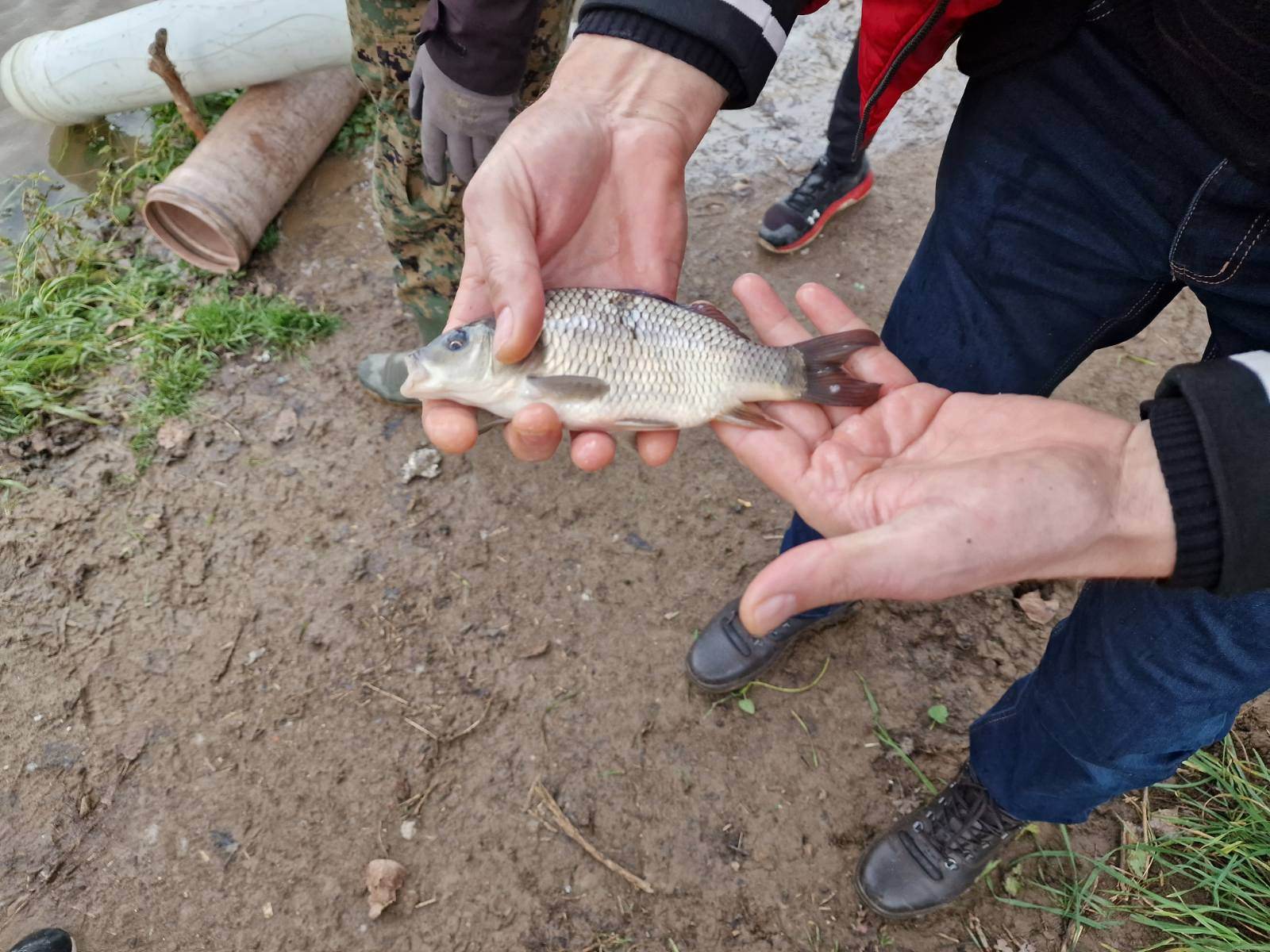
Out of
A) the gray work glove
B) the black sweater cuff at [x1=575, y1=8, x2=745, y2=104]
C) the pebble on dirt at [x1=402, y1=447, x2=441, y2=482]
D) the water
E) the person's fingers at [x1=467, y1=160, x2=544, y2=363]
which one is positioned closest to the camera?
the person's fingers at [x1=467, y1=160, x2=544, y2=363]

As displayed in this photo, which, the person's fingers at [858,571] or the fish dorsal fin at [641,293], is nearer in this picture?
the person's fingers at [858,571]

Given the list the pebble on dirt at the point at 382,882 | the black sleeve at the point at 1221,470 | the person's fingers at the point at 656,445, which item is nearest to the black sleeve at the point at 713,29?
the person's fingers at the point at 656,445

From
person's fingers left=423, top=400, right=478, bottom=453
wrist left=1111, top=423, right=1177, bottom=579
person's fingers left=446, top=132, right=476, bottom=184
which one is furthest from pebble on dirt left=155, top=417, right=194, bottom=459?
wrist left=1111, top=423, right=1177, bottom=579

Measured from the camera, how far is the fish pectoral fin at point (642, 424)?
2355 millimetres

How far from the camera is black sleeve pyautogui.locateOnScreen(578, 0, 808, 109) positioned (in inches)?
83.9

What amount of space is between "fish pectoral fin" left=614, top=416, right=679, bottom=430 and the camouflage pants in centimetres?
143

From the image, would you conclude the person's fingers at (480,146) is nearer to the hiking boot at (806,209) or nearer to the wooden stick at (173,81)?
the hiking boot at (806,209)

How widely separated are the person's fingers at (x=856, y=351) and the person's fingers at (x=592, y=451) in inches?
31.8

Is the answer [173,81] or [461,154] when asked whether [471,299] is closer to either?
[461,154]

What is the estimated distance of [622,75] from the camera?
2.38 m

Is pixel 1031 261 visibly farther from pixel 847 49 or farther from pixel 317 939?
pixel 847 49

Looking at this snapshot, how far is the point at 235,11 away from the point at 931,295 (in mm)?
4476

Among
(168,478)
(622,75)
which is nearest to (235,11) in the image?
(168,478)

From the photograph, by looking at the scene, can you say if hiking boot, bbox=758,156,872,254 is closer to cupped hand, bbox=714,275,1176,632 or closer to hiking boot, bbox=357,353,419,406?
hiking boot, bbox=357,353,419,406
